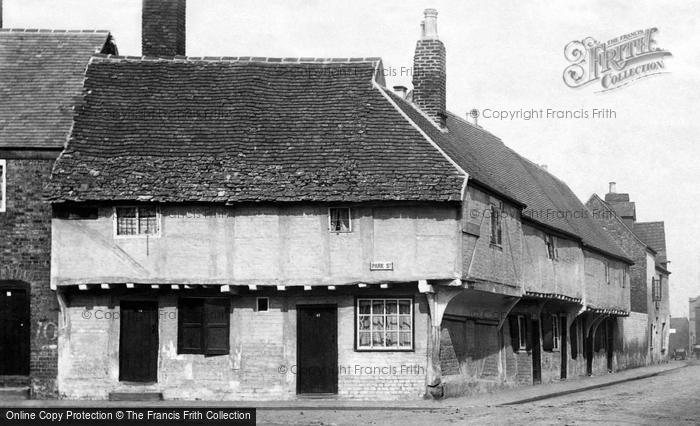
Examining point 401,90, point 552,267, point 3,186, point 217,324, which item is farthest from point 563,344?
point 3,186

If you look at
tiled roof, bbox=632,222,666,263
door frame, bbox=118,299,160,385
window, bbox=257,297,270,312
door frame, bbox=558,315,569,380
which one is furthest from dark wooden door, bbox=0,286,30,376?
tiled roof, bbox=632,222,666,263

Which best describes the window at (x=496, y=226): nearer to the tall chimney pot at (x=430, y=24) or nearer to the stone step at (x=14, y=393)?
the tall chimney pot at (x=430, y=24)

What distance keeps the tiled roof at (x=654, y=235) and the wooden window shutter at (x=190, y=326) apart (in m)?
44.8

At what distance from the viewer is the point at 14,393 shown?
1026 inches

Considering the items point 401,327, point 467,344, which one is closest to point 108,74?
point 401,327

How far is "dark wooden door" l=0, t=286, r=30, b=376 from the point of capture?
86.8 ft

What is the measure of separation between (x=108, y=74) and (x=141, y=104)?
1494 millimetres

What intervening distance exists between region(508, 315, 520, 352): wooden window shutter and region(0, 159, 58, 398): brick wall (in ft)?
47.4

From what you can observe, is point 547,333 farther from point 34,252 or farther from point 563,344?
point 34,252

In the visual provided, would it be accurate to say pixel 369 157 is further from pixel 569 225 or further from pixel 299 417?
pixel 569 225

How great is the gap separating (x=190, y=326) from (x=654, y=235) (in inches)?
1847

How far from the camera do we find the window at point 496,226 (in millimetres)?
28797

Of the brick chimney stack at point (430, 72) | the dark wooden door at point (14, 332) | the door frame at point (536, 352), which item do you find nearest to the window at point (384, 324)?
the brick chimney stack at point (430, 72)

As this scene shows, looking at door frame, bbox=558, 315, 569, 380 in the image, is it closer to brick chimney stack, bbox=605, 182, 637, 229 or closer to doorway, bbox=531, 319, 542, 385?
doorway, bbox=531, 319, 542, 385
